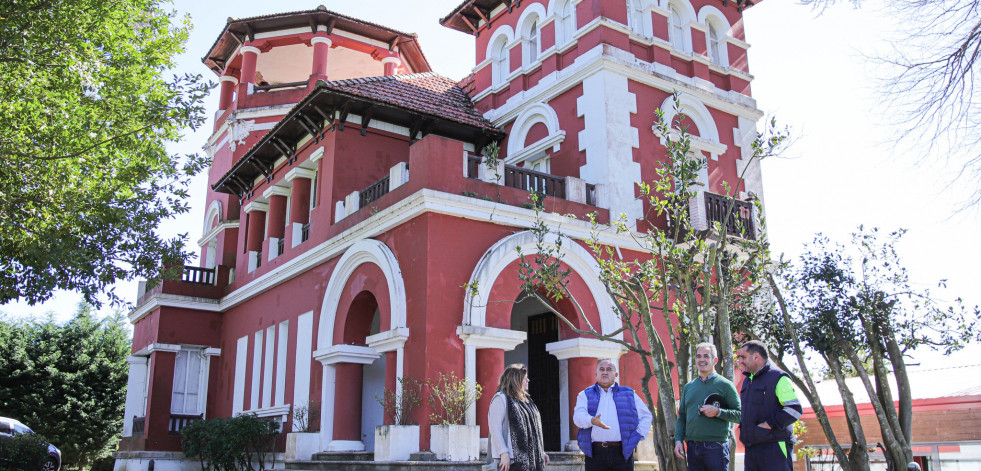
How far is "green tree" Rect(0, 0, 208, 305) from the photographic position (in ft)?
37.8

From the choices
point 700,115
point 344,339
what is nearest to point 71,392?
point 344,339

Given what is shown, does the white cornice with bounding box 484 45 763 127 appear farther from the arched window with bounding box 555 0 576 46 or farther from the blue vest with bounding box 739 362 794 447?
the blue vest with bounding box 739 362 794 447

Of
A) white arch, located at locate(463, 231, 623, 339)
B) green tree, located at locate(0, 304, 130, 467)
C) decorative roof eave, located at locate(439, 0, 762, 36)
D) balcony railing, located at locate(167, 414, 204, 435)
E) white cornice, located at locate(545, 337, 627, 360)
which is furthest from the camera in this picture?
green tree, located at locate(0, 304, 130, 467)

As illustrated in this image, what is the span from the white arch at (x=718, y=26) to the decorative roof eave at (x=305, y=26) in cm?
899

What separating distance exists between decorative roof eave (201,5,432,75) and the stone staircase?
1236cm

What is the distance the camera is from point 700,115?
1622cm

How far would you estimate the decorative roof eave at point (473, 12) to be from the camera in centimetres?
1807

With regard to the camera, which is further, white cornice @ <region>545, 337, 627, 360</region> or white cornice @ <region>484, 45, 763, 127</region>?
white cornice @ <region>484, 45, 763, 127</region>

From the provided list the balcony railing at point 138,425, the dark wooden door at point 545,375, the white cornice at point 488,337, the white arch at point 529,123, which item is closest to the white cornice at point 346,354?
the white cornice at point 488,337

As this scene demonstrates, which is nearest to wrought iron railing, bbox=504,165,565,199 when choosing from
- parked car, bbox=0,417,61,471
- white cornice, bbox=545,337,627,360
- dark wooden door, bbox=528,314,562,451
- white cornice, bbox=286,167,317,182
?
dark wooden door, bbox=528,314,562,451

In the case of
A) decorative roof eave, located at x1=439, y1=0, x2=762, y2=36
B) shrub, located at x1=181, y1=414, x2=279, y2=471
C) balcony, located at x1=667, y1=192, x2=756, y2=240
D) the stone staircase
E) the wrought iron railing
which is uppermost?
decorative roof eave, located at x1=439, y1=0, x2=762, y2=36

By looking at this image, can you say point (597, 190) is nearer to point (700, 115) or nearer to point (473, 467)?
point (700, 115)

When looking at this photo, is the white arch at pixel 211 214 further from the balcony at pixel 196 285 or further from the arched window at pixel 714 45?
the arched window at pixel 714 45

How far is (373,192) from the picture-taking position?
14391mm
